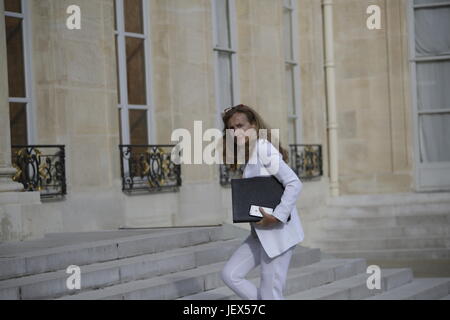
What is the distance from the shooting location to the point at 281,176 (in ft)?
19.2

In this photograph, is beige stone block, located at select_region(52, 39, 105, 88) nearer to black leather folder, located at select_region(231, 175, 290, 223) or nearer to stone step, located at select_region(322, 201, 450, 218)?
black leather folder, located at select_region(231, 175, 290, 223)

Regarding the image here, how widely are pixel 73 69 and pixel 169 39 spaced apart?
1.88 meters

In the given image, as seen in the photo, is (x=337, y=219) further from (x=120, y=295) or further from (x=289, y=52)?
(x=120, y=295)

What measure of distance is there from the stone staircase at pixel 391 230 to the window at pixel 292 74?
1.30 m

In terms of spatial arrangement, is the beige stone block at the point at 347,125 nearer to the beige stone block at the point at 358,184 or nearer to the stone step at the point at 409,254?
the beige stone block at the point at 358,184

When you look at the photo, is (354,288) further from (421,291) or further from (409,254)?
(409,254)

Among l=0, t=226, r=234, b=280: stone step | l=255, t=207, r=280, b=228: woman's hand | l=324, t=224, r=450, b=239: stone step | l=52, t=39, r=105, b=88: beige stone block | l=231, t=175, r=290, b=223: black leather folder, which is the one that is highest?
l=52, t=39, r=105, b=88: beige stone block

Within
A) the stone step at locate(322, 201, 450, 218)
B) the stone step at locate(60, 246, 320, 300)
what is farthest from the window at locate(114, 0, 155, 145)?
the stone step at locate(322, 201, 450, 218)

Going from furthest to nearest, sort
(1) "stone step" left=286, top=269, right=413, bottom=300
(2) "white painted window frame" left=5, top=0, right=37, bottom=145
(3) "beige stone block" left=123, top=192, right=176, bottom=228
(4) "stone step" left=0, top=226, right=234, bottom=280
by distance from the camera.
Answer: (3) "beige stone block" left=123, top=192, right=176, bottom=228, (2) "white painted window frame" left=5, top=0, right=37, bottom=145, (1) "stone step" left=286, top=269, right=413, bottom=300, (4) "stone step" left=0, top=226, right=234, bottom=280

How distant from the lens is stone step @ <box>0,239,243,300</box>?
6.86 meters

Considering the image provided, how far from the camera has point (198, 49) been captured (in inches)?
484

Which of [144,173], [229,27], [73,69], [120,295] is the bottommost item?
[120,295]

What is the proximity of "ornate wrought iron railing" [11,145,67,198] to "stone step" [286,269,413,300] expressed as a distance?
10.1 feet

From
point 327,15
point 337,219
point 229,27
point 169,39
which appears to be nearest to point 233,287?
point 169,39
